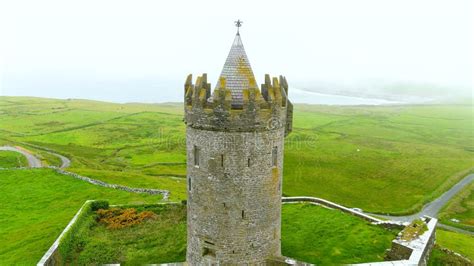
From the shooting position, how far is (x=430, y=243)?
80.1 ft

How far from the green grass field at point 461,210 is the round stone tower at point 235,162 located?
38.5 metres

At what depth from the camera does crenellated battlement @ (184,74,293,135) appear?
16.1 metres

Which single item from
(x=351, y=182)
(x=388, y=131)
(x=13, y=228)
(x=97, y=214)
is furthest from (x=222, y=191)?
(x=388, y=131)

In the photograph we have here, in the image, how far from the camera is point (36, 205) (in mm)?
38188

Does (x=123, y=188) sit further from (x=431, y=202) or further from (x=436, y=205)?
(x=431, y=202)

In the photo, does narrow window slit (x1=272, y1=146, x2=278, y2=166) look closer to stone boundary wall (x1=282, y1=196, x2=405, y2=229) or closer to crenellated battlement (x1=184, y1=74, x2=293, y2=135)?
crenellated battlement (x1=184, y1=74, x2=293, y2=135)

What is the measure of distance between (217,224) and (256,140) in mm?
4236

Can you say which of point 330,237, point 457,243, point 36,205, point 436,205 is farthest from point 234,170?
point 436,205

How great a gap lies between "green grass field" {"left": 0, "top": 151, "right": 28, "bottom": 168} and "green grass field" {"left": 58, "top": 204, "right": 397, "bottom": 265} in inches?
1545

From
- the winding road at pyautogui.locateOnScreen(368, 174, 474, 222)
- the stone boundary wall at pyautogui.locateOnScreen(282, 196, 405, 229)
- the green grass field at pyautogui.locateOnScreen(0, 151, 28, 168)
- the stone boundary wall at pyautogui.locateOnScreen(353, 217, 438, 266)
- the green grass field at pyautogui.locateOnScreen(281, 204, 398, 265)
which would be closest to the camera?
the stone boundary wall at pyautogui.locateOnScreen(353, 217, 438, 266)

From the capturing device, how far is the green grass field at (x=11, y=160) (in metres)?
61.8

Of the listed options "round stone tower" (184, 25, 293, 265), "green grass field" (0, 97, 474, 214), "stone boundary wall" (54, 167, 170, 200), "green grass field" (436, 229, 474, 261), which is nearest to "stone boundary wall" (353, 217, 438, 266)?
"round stone tower" (184, 25, 293, 265)

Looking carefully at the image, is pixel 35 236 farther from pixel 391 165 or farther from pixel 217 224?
pixel 391 165

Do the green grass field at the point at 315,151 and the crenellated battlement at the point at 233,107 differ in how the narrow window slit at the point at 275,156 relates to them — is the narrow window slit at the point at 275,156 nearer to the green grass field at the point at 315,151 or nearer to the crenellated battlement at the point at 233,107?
the crenellated battlement at the point at 233,107
